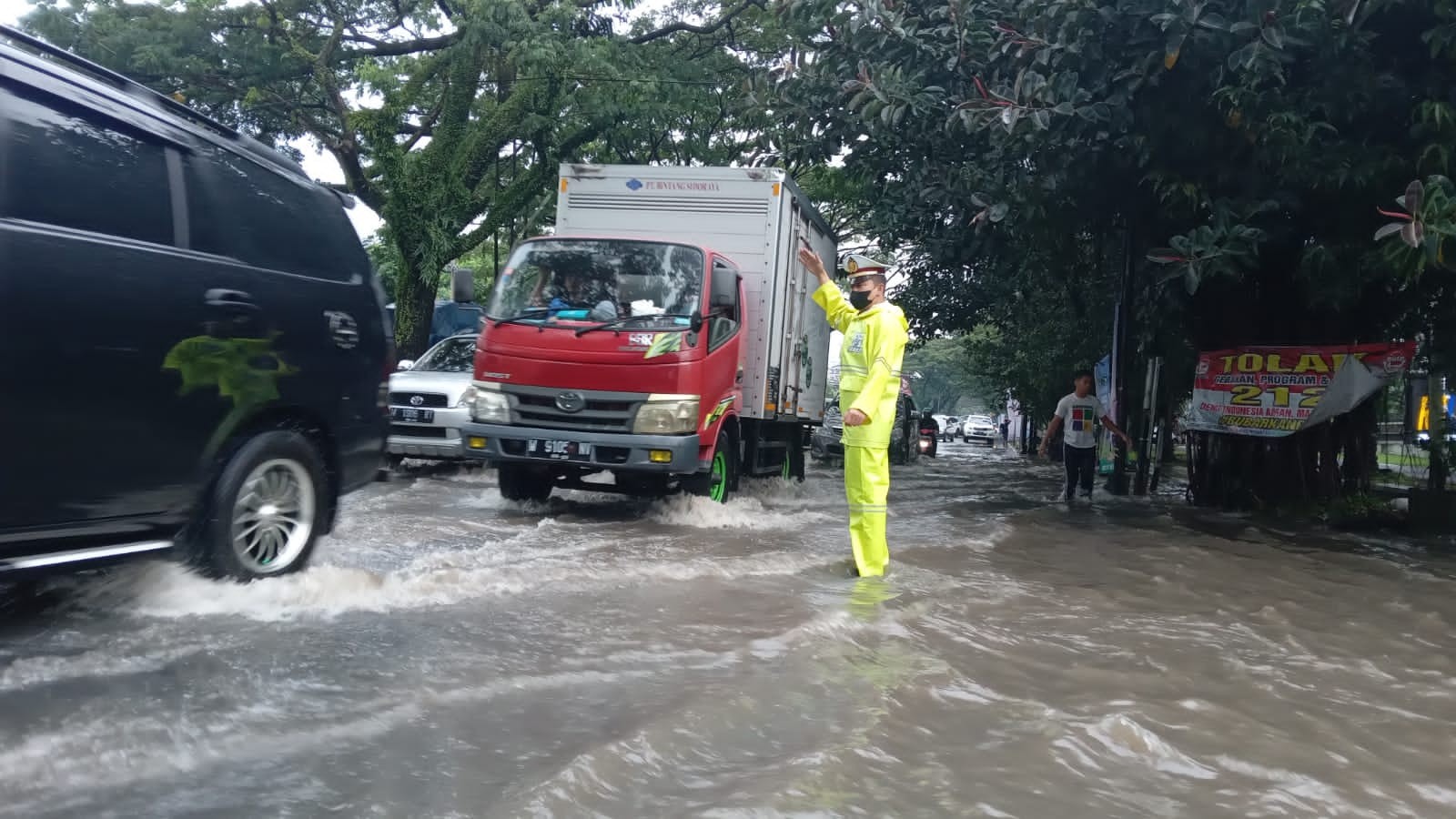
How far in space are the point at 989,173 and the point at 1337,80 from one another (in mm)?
2970

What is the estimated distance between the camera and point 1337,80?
8234 millimetres

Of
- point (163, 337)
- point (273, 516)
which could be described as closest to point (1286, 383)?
point (273, 516)

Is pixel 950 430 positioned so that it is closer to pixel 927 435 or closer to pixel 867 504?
pixel 927 435

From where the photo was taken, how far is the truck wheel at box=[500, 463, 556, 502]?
8742 millimetres

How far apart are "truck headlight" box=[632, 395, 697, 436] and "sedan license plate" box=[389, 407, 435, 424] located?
11.3ft

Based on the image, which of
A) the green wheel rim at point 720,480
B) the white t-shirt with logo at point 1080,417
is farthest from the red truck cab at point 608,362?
the white t-shirt with logo at point 1080,417

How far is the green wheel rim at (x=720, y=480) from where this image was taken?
8898 millimetres

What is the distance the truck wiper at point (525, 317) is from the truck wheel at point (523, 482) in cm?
118

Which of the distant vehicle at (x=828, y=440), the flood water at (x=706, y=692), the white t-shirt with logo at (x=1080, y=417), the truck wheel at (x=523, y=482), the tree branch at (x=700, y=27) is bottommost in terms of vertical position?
the flood water at (x=706, y=692)

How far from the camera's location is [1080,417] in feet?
39.3

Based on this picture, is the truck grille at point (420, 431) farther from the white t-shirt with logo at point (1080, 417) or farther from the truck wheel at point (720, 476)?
the white t-shirt with logo at point (1080, 417)

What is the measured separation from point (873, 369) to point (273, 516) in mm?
3089

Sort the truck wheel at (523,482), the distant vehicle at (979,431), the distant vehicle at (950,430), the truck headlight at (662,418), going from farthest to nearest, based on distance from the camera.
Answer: the distant vehicle at (950,430) < the distant vehicle at (979,431) < the truck wheel at (523,482) < the truck headlight at (662,418)

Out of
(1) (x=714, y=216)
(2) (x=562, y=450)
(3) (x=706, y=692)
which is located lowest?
(3) (x=706, y=692)
